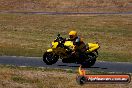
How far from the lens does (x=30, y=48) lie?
33406 millimetres

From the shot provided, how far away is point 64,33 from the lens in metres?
44.8

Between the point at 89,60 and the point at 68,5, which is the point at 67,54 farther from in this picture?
the point at 68,5

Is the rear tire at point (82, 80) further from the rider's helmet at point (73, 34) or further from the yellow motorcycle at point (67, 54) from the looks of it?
the rider's helmet at point (73, 34)

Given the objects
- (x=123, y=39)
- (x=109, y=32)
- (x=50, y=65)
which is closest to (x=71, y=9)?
(x=109, y=32)

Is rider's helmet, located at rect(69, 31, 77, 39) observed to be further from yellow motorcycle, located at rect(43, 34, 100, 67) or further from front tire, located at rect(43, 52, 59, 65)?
front tire, located at rect(43, 52, 59, 65)

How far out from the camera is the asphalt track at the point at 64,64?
80.5ft

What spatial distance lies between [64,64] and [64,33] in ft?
64.2

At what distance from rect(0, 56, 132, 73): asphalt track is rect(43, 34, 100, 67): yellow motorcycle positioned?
39cm

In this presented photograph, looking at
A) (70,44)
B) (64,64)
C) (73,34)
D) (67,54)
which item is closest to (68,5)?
(64,64)

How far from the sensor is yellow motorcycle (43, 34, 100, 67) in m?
24.3

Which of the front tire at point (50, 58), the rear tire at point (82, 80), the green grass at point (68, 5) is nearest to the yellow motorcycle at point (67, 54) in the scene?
the front tire at point (50, 58)

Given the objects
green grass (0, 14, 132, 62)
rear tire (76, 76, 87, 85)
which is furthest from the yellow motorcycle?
rear tire (76, 76, 87, 85)

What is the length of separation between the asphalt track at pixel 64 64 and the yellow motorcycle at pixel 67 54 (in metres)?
0.39

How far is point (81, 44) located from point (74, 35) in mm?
743
